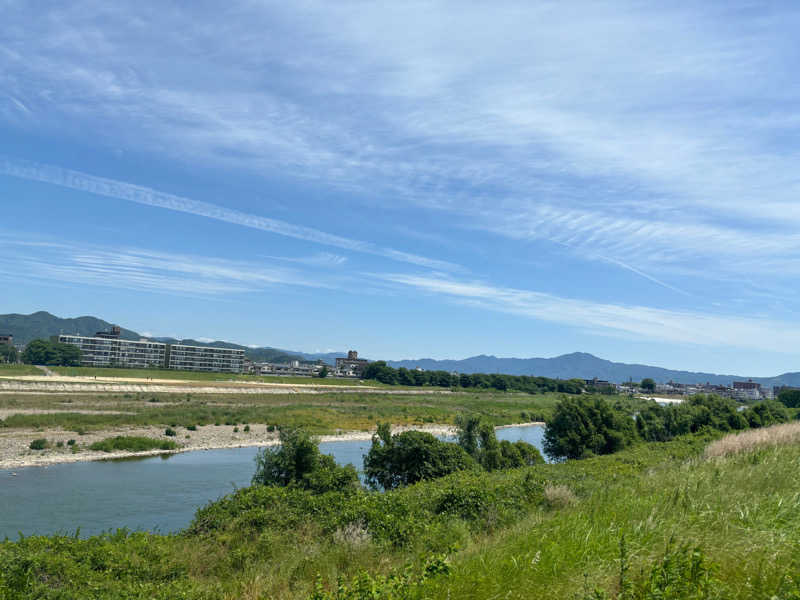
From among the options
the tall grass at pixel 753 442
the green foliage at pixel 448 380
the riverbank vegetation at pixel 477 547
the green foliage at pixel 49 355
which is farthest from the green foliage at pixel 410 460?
the green foliage at pixel 49 355

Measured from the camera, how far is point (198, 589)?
690cm

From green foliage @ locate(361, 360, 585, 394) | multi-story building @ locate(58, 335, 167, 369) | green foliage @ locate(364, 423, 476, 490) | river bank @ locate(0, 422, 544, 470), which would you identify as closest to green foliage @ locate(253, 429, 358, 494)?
green foliage @ locate(364, 423, 476, 490)

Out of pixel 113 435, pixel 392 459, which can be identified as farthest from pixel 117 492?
pixel 113 435

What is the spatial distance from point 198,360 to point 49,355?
41.2m

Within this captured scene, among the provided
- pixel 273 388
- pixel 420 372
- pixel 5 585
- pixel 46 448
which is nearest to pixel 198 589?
pixel 5 585

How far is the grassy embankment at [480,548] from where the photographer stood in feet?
15.4

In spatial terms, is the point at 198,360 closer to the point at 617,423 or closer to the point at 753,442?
the point at 617,423

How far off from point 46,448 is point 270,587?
4404 cm

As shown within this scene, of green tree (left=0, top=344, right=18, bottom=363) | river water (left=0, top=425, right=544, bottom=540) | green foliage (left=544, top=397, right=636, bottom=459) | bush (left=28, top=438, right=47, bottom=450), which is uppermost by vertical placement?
green tree (left=0, top=344, right=18, bottom=363)

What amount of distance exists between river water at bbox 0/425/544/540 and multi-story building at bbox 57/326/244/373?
431ft

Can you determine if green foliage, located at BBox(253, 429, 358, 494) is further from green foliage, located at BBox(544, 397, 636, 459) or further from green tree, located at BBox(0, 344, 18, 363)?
green tree, located at BBox(0, 344, 18, 363)

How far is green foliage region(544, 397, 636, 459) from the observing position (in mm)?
46750

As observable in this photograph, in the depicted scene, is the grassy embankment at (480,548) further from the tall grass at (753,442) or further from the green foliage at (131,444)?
the green foliage at (131,444)

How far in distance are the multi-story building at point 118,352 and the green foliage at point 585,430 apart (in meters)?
142
